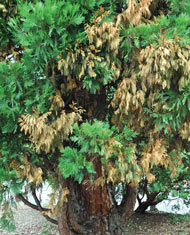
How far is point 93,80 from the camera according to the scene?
3.05 metres

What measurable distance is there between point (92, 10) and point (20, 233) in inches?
253

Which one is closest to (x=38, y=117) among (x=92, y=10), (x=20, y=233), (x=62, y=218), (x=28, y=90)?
(x=28, y=90)

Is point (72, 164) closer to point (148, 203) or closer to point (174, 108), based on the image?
point (174, 108)

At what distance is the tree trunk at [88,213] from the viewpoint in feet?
13.7

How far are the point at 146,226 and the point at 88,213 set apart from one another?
12.2ft

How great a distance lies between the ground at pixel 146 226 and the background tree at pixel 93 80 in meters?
4.16

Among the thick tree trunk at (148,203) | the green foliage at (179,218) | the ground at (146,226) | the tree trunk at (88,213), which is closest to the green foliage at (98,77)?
the tree trunk at (88,213)

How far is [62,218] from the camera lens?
415cm

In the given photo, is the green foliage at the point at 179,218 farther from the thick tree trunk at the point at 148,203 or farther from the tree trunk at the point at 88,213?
the tree trunk at the point at 88,213

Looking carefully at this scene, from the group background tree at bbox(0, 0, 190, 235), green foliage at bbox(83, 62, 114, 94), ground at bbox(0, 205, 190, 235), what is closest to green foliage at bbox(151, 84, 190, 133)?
background tree at bbox(0, 0, 190, 235)

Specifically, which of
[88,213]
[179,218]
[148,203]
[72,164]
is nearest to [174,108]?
[72,164]

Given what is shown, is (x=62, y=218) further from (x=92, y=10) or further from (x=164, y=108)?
(x=92, y=10)

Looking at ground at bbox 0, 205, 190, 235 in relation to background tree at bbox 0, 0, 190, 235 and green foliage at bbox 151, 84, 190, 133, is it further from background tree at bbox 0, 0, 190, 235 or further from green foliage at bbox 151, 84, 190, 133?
green foliage at bbox 151, 84, 190, 133

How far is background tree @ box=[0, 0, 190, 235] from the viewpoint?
2.69 metres
